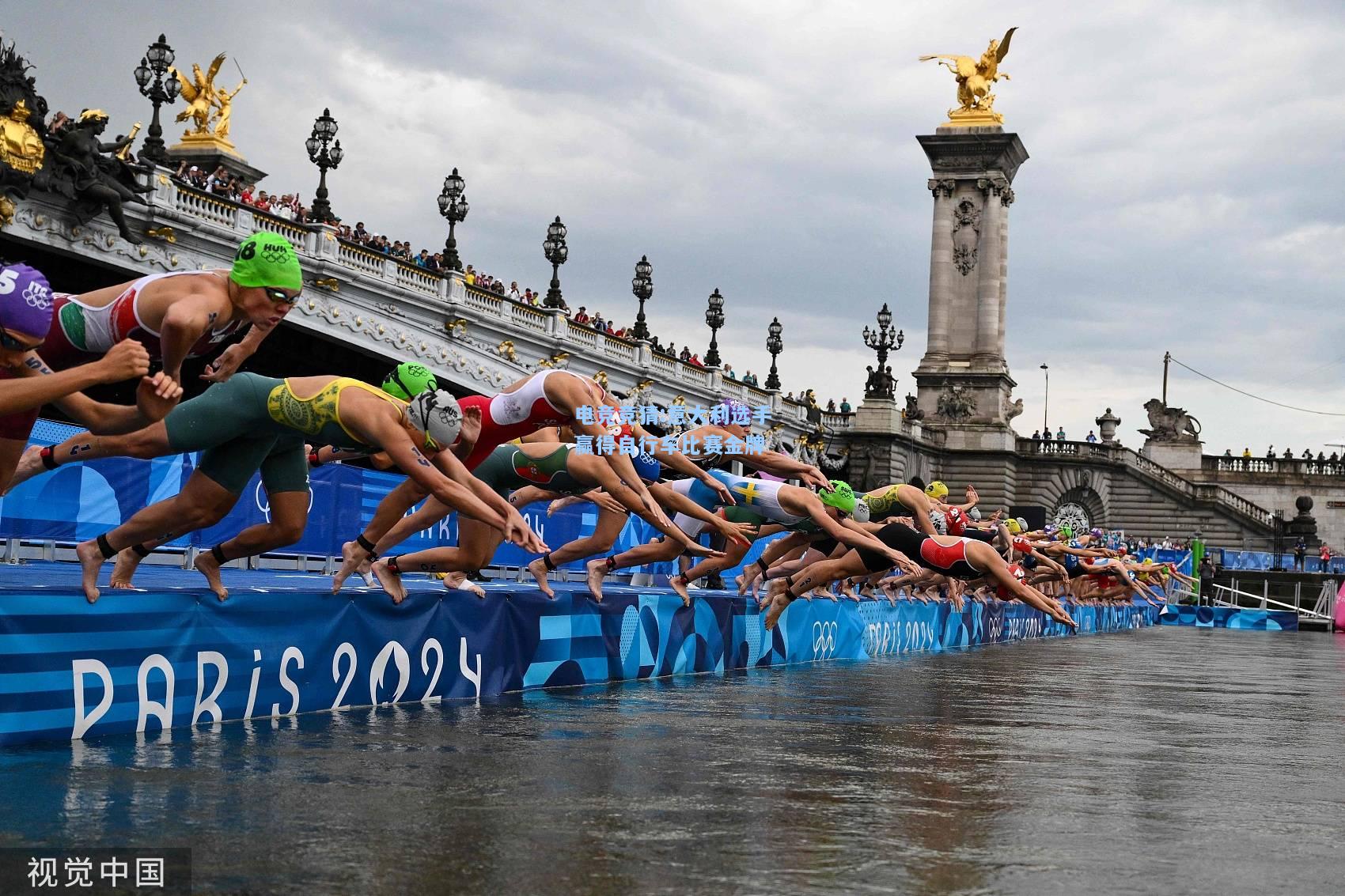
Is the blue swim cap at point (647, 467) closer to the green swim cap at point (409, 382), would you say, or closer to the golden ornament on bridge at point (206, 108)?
the green swim cap at point (409, 382)

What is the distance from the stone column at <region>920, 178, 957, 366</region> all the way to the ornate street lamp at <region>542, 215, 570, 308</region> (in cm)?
3679

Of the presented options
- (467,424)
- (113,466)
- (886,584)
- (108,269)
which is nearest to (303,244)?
(108,269)

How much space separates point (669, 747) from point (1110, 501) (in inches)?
3159

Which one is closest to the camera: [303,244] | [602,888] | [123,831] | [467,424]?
[602,888]

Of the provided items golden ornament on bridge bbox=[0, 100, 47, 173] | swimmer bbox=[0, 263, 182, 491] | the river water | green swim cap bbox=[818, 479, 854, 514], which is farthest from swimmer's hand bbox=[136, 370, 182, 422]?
golden ornament on bridge bbox=[0, 100, 47, 173]

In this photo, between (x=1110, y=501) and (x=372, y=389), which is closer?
(x=372, y=389)

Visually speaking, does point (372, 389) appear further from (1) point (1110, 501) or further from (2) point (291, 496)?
(1) point (1110, 501)

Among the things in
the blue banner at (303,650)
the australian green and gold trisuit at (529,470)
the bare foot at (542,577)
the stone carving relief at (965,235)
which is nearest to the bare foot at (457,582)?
the blue banner at (303,650)

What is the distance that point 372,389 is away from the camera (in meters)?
9.52

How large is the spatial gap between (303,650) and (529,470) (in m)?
5.05

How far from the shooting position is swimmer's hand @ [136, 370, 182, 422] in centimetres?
795

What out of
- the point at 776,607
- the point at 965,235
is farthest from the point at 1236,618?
the point at 776,607

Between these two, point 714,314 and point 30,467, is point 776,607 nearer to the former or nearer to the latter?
point 30,467

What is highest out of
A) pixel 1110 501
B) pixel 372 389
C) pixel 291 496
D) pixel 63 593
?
pixel 1110 501
